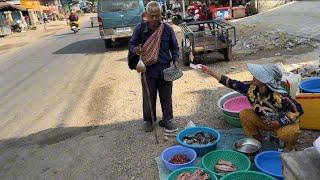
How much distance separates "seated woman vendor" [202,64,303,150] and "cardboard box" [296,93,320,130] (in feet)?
2.14

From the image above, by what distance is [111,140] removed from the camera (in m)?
5.48

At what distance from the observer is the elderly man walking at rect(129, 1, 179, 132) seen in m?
5.04

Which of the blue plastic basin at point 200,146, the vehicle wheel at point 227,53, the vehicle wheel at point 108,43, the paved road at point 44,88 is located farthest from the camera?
the vehicle wheel at point 108,43

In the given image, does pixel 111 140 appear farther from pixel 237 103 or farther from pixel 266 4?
pixel 266 4

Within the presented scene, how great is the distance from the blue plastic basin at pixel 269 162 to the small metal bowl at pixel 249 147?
17 cm

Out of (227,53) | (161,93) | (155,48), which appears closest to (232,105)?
(161,93)

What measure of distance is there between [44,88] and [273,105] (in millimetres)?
6867

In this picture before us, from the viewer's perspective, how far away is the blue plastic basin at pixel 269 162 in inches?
156

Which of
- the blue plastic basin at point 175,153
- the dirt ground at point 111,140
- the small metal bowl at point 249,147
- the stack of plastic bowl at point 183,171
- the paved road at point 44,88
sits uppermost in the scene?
the small metal bowl at point 249,147

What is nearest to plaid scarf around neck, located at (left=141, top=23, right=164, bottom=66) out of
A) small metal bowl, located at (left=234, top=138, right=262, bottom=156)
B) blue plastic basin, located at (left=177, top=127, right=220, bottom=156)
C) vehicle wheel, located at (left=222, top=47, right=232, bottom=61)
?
blue plastic basin, located at (left=177, top=127, right=220, bottom=156)

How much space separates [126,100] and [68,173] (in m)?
2.94

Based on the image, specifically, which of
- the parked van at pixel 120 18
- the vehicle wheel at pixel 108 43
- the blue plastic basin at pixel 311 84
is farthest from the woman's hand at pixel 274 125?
the vehicle wheel at pixel 108 43

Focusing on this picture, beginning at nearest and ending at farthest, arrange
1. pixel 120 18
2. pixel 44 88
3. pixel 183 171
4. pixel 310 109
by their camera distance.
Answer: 1. pixel 183 171
2. pixel 310 109
3. pixel 44 88
4. pixel 120 18

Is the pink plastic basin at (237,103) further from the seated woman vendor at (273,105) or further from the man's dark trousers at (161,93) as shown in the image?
the seated woman vendor at (273,105)
